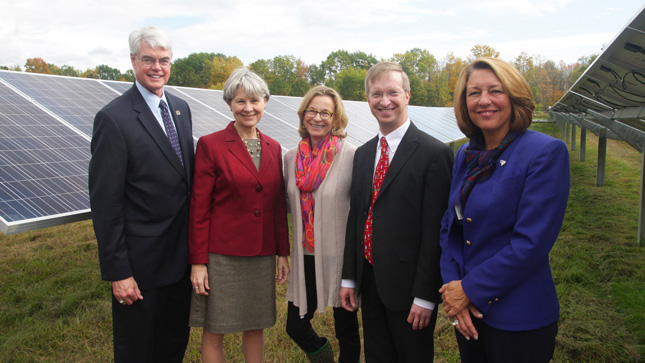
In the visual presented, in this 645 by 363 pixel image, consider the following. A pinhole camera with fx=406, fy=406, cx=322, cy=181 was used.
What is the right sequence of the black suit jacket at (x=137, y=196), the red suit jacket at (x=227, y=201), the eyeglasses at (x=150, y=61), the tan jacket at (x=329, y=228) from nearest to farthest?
the black suit jacket at (x=137, y=196) → the eyeglasses at (x=150, y=61) → the red suit jacket at (x=227, y=201) → the tan jacket at (x=329, y=228)

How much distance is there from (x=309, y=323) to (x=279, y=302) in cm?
164

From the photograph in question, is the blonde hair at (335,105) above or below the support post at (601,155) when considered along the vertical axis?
above

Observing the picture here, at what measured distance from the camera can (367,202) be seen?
8.52 feet

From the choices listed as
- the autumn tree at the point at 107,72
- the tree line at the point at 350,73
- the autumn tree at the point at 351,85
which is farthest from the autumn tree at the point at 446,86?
the autumn tree at the point at 107,72

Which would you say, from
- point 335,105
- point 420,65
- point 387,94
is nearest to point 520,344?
point 387,94

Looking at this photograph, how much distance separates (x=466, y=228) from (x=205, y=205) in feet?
5.58

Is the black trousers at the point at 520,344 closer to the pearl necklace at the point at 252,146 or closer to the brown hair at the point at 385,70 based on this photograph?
the brown hair at the point at 385,70

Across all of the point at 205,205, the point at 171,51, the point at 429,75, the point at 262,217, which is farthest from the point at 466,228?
the point at 429,75

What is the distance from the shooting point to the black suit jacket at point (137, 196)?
2480mm

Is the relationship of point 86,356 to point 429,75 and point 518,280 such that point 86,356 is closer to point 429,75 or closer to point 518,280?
point 518,280

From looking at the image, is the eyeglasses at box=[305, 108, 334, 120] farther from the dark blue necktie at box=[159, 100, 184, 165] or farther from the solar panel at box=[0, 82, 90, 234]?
the solar panel at box=[0, 82, 90, 234]

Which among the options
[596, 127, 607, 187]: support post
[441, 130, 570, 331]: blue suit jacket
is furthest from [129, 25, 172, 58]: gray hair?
[596, 127, 607, 187]: support post

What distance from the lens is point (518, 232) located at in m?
1.84

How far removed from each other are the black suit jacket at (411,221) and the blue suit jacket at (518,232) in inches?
12.0
